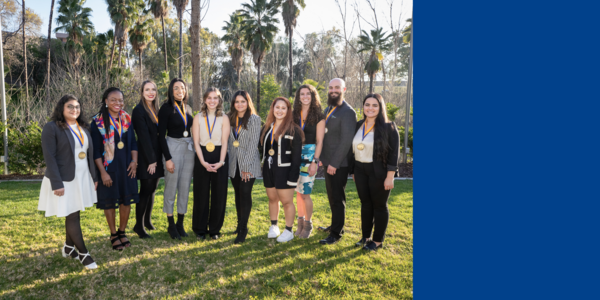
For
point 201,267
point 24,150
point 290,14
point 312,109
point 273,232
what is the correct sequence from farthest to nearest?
point 290,14 → point 24,150 → point 273,232 → point 312,109 → point 201,267

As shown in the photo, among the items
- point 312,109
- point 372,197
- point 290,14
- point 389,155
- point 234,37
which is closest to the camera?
point 389,155

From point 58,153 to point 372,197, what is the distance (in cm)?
344

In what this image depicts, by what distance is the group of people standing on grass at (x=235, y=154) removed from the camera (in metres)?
4.09

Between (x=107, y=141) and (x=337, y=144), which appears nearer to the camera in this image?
(x=107, y=141)

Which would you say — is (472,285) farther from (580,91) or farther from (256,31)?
(256,31)

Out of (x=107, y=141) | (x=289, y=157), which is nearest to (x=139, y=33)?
(x=107, y=141)

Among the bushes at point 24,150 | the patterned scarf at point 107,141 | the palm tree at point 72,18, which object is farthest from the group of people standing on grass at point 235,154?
the palm tree at point 72,18

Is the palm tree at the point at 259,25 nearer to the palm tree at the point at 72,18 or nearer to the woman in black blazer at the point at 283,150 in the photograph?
the palm tree at the point at 72,18

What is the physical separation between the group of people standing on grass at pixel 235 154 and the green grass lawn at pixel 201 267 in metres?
0.23

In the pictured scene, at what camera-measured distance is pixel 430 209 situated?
6.46ft

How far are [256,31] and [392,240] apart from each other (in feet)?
68.7

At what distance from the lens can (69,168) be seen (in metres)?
3.56

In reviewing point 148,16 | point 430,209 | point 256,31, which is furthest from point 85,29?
point 430,209

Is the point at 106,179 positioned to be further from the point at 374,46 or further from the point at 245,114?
the point at 374,46
